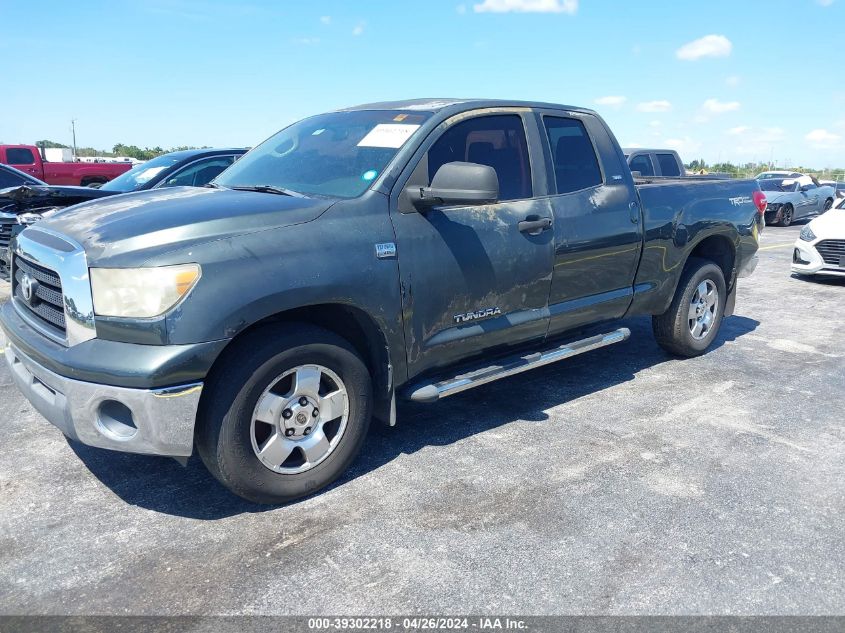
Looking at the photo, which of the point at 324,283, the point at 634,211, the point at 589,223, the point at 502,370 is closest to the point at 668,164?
the point at 634,211

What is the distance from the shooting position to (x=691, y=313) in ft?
18.5

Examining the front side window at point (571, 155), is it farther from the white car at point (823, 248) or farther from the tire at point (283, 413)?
the white car at point (823, 248)

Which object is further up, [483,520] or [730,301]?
[730,301]

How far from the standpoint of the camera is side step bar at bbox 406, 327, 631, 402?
12.0ft

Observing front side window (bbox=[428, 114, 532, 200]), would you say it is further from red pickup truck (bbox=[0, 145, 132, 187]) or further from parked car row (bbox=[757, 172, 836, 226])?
parked car row (bbox=[757, 172, 836, 226])

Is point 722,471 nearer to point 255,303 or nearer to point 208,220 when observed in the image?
point 255,303

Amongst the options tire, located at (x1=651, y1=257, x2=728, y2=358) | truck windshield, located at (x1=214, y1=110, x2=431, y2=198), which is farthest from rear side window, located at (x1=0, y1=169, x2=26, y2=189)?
tire, located at (x1=651, y1=257, x2=728, y2=358)

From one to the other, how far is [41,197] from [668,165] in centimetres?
1005

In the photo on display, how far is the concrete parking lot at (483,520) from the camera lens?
2.67 metres

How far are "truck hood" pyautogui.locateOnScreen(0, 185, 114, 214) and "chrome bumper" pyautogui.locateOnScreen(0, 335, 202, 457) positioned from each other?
5.37m

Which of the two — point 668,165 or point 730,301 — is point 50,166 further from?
point 730,301

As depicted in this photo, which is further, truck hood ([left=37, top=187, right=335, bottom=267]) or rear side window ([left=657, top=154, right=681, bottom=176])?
rear side window ([left=657, top=154, right=681, bottom=176])

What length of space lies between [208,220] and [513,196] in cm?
188

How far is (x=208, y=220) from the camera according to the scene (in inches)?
120
